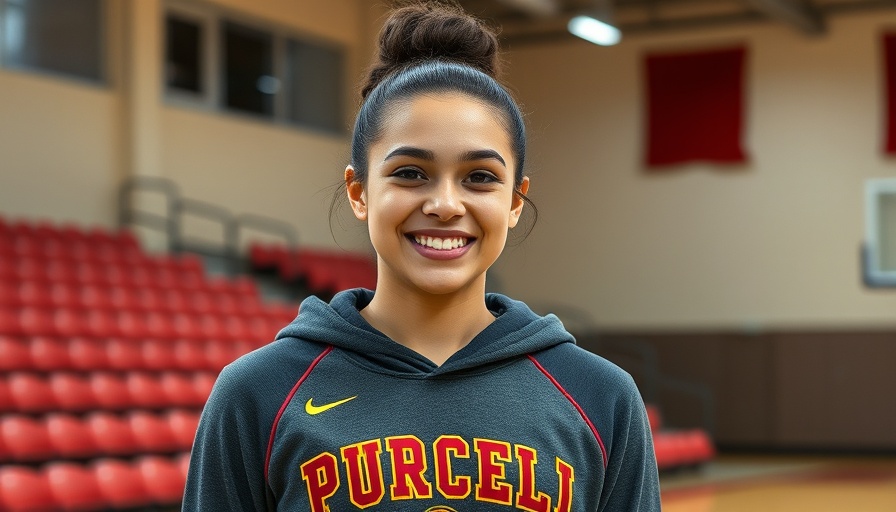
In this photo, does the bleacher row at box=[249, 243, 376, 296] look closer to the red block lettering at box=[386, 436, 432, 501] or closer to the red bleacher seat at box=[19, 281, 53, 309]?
the red bleacher seat at box=[19, 281, 53, 309]

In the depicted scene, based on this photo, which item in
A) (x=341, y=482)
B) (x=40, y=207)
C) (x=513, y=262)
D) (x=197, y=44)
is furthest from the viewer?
(x=513, y=262)

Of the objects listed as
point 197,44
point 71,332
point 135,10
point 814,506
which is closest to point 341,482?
point 71,332

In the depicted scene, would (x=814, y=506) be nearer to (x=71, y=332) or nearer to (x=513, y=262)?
(x=71, y=332)

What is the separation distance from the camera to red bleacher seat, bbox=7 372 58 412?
6.59 m

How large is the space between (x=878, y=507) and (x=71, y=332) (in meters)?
5.60

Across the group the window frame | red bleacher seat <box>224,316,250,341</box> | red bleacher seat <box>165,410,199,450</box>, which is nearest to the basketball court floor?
red bleacher seat <box>165,410,199,450</box>

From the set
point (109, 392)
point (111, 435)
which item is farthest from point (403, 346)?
point (109, 392)

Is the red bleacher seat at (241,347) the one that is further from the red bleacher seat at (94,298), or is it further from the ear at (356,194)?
the ear at (356,194)

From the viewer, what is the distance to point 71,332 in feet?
24.8

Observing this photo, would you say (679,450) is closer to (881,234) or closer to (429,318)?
(881,234)

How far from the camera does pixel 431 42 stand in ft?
5.40

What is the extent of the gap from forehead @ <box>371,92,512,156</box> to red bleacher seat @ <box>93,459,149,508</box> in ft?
15.9

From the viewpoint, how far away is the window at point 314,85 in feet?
41.8

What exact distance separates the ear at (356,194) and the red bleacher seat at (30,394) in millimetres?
5522
